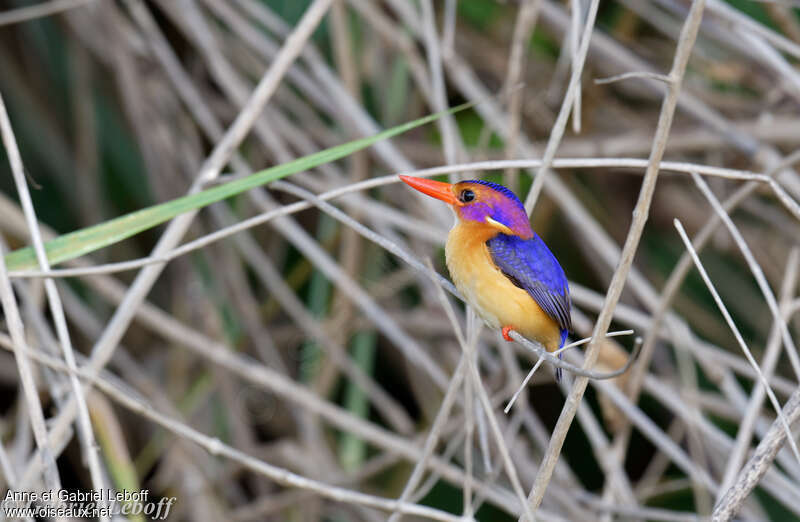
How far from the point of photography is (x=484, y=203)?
131 centimetres

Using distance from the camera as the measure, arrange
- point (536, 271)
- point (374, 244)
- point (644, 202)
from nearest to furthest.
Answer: point (644, 202)
point (536, 271)
point (374, 244)

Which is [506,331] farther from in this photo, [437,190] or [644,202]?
[644,202]

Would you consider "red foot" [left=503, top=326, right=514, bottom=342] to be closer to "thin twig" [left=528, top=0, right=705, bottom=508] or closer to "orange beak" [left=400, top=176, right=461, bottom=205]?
"orange beak" [left=400, top=176, right=461, bottom=205]

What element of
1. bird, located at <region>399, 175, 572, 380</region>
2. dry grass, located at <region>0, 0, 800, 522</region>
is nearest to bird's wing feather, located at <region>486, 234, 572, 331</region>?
bird, located at <region>399, 175, 572, 380</region>

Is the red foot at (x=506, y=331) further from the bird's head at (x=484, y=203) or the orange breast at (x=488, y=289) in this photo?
the bird's head at (x=484, y=203)

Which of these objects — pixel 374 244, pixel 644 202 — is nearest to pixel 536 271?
pixel 644 202

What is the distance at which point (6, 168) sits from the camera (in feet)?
8.55

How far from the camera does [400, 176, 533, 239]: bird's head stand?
1282mm

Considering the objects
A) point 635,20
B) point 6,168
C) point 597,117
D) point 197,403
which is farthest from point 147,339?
point 635,20

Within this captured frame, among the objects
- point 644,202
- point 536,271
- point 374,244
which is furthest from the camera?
point 374,244

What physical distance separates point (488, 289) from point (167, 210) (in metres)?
0.49

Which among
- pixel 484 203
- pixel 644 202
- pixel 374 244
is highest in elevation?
pixel 374 244

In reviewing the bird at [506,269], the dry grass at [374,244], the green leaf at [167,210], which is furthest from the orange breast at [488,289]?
the dry grass at [374,244]

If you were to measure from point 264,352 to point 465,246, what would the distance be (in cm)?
126
